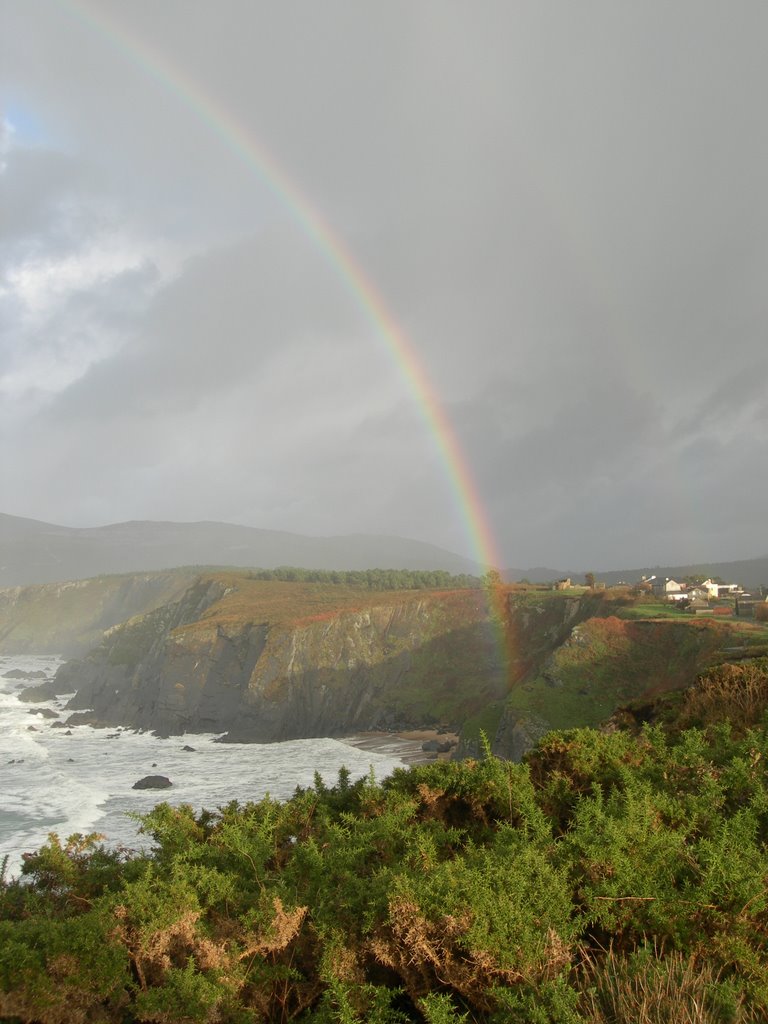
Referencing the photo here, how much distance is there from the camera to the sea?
38000 millimetres

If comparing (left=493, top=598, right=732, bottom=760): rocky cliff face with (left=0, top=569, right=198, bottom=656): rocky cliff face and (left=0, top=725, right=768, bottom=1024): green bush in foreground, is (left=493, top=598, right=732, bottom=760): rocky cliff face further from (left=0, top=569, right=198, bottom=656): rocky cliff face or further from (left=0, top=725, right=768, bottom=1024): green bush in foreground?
(left=0, top=569, right=198, bottom=656): rocky cliff face

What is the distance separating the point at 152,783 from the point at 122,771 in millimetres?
7117

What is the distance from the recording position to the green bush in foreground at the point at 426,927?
659 centimetres

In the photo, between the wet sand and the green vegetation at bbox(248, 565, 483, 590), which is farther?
the green vegetation at bbox(248, 565, 483, 590)

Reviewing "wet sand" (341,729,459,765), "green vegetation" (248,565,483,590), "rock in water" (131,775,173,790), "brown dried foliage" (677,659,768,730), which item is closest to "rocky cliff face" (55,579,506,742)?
"wet sand" (341,729,459,765)

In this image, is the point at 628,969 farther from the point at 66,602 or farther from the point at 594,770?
the point at 66,602

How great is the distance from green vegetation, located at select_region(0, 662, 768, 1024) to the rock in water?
1564 inches

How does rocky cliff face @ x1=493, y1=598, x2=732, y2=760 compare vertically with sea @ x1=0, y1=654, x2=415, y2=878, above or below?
above

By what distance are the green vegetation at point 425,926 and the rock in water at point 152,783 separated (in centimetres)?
3973

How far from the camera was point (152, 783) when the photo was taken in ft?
155

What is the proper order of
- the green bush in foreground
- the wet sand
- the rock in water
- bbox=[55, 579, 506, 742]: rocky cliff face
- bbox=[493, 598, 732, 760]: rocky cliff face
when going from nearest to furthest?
1. the green bush in foreground
2. bbox=[493, 598, 732, 760]: rocky cliff face
3. the rock in water
4. the wet sand
5. bbox=[55, 579, 506, 742]: rocky cliff face

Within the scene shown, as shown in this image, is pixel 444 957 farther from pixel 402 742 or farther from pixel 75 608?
pixel 75 608

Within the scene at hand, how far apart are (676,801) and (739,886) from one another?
254 cm

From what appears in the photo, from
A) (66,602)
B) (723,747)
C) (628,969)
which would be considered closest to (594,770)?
(723,747)
